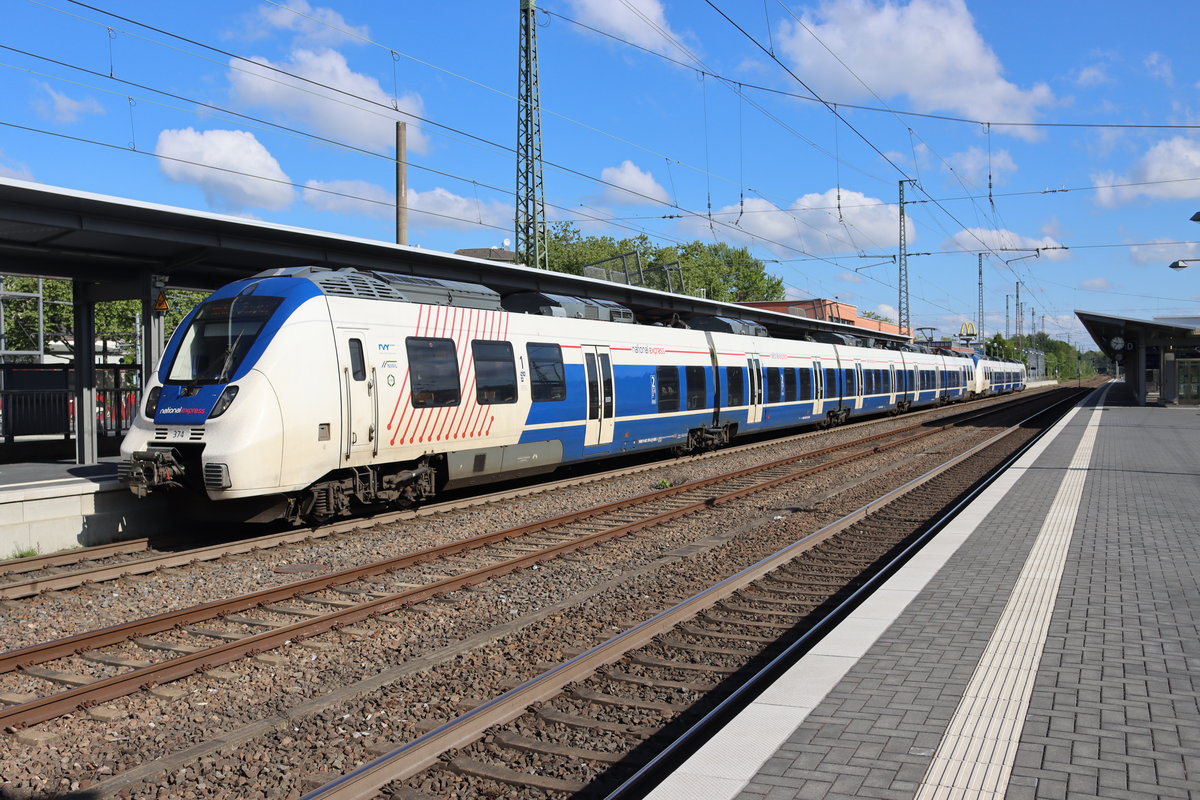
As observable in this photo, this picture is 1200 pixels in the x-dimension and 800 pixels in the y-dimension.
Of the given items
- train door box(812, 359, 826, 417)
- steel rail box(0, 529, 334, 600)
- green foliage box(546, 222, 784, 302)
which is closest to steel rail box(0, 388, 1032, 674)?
steel rail box(0, 529, 334, 600)

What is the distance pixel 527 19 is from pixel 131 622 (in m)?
16.5

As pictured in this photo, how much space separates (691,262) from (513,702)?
261 feet

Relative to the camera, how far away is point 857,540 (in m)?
10.7

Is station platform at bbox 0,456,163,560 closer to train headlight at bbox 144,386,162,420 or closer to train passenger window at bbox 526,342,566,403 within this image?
train headlight at bbox 144,386,162,420

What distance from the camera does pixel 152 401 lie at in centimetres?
1084

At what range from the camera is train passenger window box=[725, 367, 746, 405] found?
21172 millimetres

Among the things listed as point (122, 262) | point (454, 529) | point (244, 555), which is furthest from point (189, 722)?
point (122, 262)

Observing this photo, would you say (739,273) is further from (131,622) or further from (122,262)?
(131,622)

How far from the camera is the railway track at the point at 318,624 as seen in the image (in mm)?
5418

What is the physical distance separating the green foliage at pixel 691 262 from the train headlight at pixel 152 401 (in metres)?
58.9

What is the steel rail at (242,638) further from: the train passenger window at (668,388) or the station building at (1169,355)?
the station building at (1169,355)

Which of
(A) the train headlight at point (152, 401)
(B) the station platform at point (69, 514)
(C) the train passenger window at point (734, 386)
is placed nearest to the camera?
(B) the station platform at point (69, 514)

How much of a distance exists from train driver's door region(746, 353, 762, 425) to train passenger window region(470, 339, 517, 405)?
9.94m

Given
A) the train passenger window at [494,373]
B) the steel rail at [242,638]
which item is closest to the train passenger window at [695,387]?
the train passenger window at [494,373]
